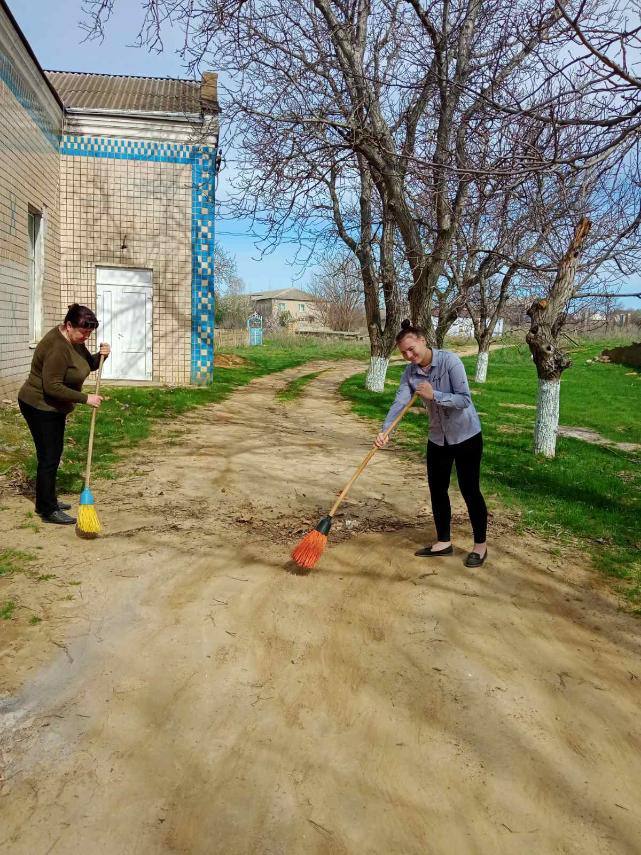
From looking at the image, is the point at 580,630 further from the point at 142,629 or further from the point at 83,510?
the point at 83,510

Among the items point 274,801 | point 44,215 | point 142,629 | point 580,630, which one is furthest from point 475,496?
point 44,215

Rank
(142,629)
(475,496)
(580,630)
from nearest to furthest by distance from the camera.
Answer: (142,629) < (580,630) < (475,496)

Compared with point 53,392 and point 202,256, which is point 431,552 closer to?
point 53,392

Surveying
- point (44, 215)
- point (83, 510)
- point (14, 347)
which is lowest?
point (83, 510)

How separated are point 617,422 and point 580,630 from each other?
1265 centimetres

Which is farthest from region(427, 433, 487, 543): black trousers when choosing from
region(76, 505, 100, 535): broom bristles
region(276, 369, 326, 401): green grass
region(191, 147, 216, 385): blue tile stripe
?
region(191, 147, 216, 385): blue tile stripe

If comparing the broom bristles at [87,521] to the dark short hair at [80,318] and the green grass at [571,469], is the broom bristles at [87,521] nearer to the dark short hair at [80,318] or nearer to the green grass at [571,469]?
the dark short hair at [80,318]

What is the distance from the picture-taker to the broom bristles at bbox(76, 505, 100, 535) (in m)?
5.47

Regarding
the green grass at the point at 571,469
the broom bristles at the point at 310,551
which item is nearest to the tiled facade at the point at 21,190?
the green grass at the point at 571,469

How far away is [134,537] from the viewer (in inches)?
223

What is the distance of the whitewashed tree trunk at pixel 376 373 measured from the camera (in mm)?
18359

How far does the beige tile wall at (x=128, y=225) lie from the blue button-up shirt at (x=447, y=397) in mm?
11393

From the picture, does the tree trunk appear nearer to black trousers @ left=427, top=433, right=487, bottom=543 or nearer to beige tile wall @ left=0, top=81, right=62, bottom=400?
black trousers @ left=427, top=433, right=487, bottom=543

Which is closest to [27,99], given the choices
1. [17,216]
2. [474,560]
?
[17,216]
